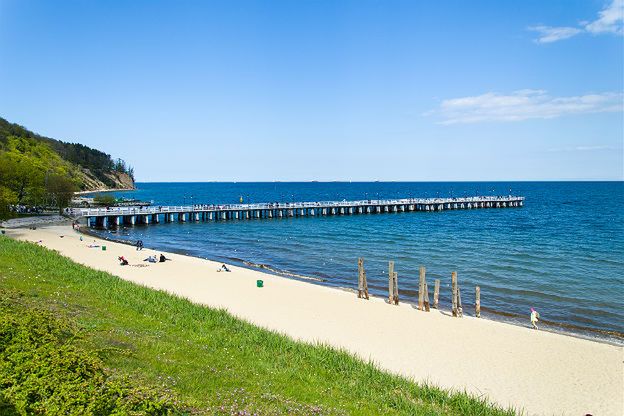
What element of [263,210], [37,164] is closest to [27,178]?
[37,164]

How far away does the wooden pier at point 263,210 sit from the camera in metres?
69.4

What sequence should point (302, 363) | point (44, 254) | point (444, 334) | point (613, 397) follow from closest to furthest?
point (302, 363) → point (613, 397) → point (444, 334) → point (44, 254)

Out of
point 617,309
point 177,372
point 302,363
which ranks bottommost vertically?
point 617,309

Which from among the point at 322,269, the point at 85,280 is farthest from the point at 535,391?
the point at 322,269

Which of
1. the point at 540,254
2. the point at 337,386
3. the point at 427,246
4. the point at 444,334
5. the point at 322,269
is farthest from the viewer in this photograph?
the point at 427,246

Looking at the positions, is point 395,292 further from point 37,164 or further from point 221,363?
Answer: point 37,164

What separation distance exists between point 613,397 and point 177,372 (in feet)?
41.8

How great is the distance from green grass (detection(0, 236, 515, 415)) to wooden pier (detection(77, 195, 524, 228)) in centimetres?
5355

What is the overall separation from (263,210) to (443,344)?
65.8 meters

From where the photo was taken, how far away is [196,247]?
50.9 meters

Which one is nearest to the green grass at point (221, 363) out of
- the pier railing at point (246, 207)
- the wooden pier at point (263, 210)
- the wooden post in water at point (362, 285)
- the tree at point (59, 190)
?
the wooden post in water at point (362, 285)

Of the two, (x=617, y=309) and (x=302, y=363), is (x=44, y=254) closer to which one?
(x=302, y=363)

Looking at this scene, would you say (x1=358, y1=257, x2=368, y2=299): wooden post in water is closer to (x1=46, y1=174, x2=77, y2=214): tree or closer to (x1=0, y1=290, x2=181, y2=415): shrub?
(x1=0, y1=290, x2=181, y2=415): shrub

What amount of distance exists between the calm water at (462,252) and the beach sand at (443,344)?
4177 mm
